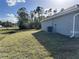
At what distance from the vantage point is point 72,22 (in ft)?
47.6

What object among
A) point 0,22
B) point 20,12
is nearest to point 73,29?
point 20,12

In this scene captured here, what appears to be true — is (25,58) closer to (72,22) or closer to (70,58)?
(70,58)

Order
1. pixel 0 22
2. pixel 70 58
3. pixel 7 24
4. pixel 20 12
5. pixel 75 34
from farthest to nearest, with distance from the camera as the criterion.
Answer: pixel 0 22 → pixel 7 24 → pixel 20 12 → pixel 75 34 → pixel 70 58

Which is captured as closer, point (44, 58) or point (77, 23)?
point (44, 58)

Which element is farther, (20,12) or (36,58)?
(20,12)

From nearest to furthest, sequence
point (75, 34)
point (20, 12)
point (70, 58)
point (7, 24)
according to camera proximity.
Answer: point (70, 58) → point (75, 34) → point (20, 12) → point (7, 24)

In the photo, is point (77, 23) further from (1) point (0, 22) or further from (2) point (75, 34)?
(1) point (0, 22)

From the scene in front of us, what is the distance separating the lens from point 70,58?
6613 mm

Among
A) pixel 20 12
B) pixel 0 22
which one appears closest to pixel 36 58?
pixel 20 12

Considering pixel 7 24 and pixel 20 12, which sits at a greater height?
pixel 20 12

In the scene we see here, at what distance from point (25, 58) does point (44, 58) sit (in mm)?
913

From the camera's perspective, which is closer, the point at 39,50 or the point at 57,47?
the point at 39,50

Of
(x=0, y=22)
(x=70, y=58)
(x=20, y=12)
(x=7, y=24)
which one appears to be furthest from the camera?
(x=0, y=22)

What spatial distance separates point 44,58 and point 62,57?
2.86 feet
